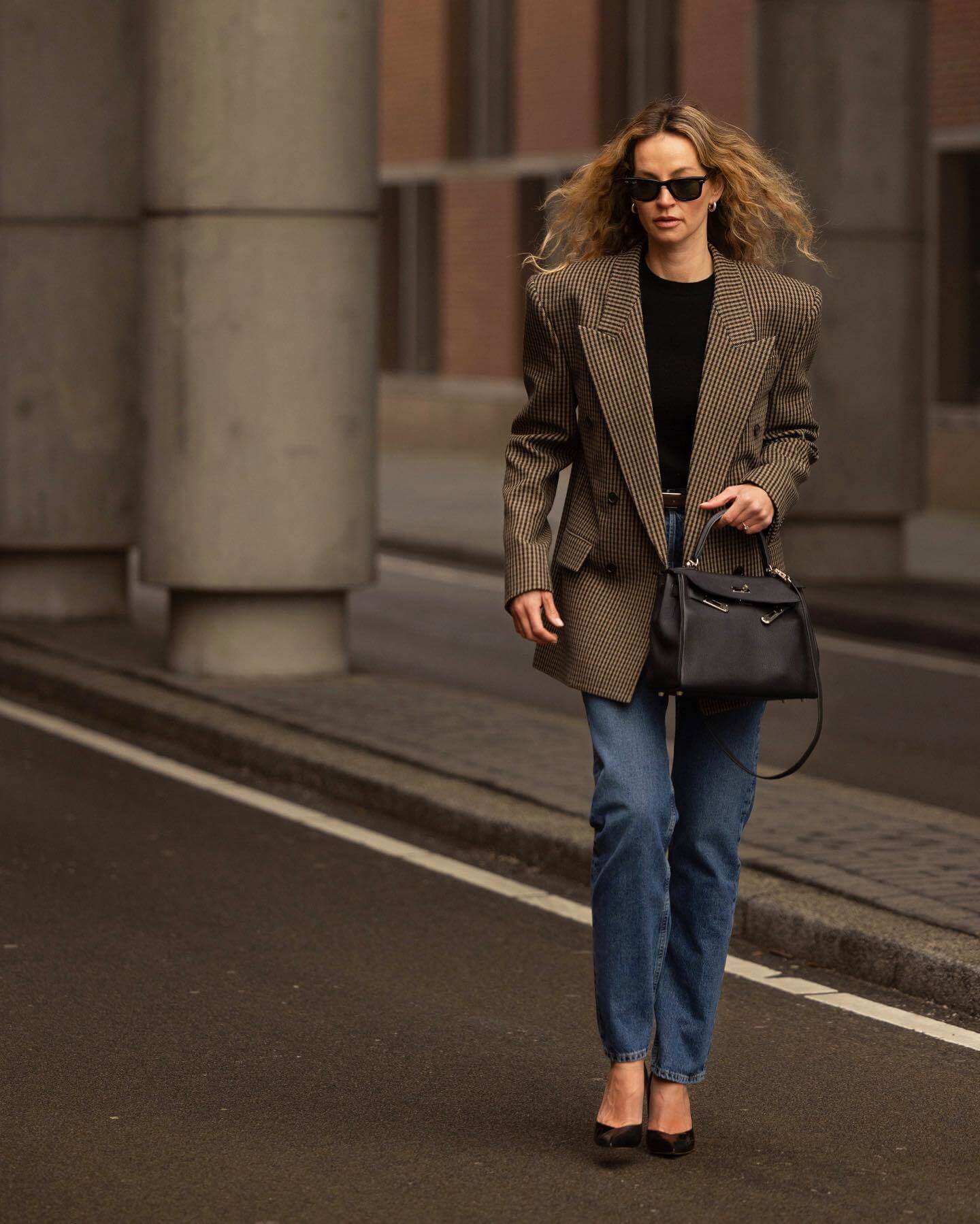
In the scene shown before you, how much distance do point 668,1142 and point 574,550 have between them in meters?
1.18

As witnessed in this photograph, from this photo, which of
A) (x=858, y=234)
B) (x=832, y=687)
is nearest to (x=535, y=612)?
(x=832, y=687)

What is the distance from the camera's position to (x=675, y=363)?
497 cm

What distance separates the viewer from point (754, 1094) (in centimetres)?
555

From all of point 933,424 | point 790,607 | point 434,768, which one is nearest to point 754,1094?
point 790,607

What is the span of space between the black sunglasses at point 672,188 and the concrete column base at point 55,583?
368 inches

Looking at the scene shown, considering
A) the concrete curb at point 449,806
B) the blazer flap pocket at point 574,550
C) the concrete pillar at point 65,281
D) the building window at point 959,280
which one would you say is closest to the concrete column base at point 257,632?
the concrete curb at point 449,806

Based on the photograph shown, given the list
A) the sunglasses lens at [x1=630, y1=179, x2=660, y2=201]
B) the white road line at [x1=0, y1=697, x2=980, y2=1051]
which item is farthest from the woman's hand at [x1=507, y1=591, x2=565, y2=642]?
the white road line at [x1=0, y1=697, x2=980, y2=1051]

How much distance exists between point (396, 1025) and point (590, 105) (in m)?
24.2

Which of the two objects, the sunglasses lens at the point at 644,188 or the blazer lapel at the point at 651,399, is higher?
the sunglasses lens at the point at 644,188

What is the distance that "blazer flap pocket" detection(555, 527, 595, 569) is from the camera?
5031 mm

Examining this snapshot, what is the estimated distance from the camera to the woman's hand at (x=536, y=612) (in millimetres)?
4984

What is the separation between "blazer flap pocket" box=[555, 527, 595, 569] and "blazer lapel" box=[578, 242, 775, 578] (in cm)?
15

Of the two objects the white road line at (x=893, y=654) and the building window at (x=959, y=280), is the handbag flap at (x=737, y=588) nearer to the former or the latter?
the white road line at (x=893, y=654)

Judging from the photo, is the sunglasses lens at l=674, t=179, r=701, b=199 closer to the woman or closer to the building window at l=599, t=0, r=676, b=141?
the woman
